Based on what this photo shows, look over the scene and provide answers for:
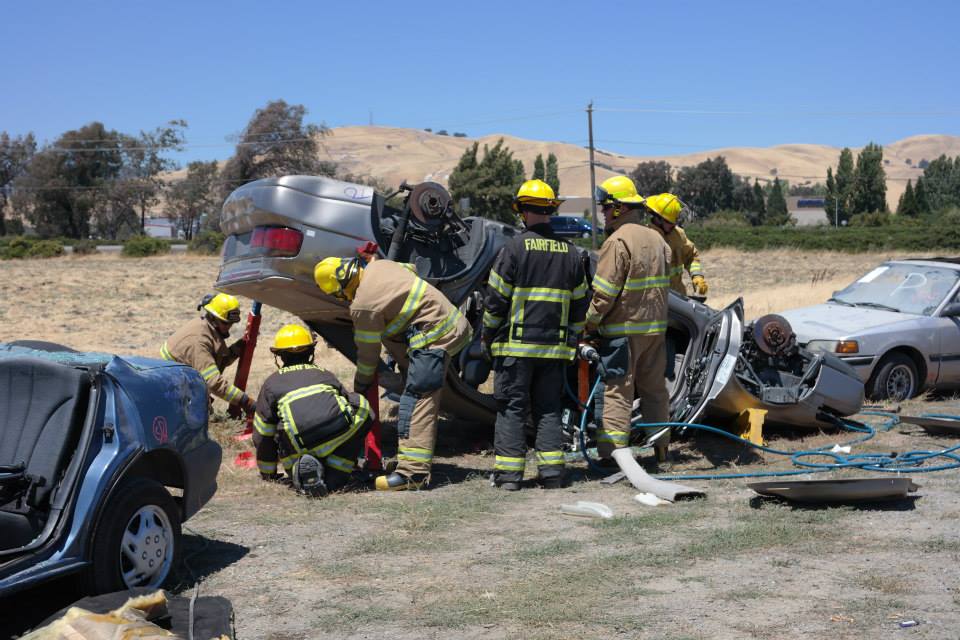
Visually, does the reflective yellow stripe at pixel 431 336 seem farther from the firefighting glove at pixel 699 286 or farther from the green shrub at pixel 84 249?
the green shrub at pixel 84 249

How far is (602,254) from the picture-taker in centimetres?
708

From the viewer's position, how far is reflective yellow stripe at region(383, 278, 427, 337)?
6.77 metres

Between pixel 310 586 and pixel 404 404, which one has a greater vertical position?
pixel 404 404

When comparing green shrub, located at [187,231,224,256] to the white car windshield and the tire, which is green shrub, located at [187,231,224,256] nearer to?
the white car windshield

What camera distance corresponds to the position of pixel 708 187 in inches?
3238

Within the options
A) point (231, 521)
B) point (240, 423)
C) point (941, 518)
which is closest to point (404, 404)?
point (231, 521)

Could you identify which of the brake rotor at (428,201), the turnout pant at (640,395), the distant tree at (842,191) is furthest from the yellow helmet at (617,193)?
the distant tree at (842,191)

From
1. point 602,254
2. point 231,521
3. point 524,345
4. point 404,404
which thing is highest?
point 602,254

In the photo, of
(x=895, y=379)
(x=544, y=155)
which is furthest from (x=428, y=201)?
(x=544, y=155)

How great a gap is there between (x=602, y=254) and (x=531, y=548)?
252 centimetres

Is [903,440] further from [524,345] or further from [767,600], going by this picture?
[767,600]

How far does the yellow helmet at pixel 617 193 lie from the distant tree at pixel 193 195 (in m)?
68.7

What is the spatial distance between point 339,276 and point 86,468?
2.92 meters

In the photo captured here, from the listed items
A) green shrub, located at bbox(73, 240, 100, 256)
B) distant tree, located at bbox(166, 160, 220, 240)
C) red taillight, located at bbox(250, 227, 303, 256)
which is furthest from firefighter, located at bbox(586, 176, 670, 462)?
distant tree, located at bbox(166, 160, 220, 240)
